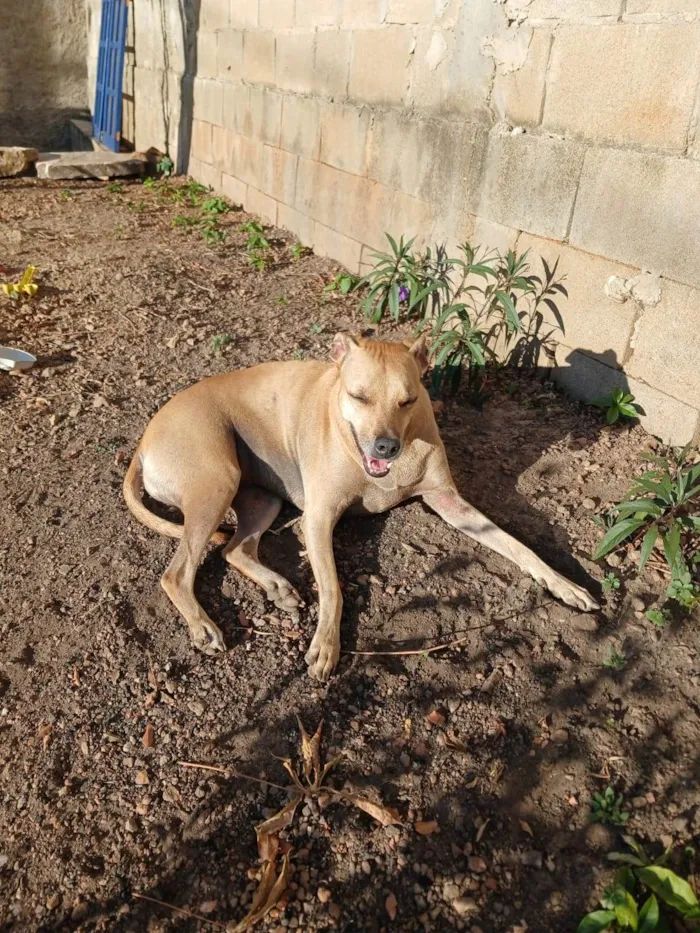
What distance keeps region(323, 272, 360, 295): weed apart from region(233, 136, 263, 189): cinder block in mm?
2431

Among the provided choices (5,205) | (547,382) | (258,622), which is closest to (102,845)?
(258,622)

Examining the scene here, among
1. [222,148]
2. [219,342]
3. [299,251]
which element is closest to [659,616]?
[219,342]

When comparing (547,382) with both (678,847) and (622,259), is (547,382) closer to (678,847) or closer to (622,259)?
(622,259)

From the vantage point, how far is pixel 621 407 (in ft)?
13.1

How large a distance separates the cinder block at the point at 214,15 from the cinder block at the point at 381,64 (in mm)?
3097

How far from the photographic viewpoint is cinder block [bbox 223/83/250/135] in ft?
26.2

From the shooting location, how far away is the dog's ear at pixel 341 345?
3262 mm

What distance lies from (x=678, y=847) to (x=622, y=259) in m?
2.88

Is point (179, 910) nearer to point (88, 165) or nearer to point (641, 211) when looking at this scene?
point (641, 211)

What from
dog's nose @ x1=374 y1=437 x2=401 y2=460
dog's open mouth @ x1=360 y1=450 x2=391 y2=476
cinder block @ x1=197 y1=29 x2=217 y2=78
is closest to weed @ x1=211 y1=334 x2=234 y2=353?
dog's open mouth @ x1=360 y1=450 x2=391 y2=476

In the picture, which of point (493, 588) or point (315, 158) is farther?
point (315, 158)

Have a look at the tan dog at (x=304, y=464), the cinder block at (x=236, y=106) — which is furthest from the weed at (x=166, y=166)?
the tan dog at (x=304, y=464)

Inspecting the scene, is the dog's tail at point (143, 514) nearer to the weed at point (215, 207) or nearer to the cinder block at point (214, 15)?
the weed at point (215, 207)

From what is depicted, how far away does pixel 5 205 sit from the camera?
27.5ft
